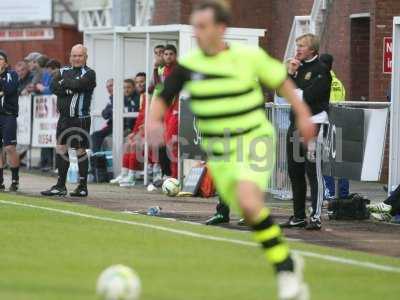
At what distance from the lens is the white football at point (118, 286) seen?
9.12m

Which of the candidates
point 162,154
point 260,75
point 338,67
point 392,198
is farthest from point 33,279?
point 338,67

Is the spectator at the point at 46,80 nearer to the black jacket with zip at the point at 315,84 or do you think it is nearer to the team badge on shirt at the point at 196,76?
the black jacket with zip at the point at 315,84

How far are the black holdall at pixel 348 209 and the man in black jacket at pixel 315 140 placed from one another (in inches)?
56.2

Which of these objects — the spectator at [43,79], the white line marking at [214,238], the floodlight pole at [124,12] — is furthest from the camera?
the spectator at [43,79]

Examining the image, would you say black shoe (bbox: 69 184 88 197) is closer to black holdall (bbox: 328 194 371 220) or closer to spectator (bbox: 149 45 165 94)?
spectator (bbox: 149 45 165 94)

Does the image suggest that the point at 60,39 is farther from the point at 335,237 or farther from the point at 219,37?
the point at 219,37

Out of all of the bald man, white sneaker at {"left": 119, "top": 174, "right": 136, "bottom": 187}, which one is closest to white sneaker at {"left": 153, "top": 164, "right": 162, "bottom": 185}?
white sneaker at {"left": 119, "top": 174, "right": 136, "bottom": 187}

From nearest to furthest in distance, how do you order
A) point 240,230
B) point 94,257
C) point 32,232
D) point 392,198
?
1. point 94,257
2. point 32,232
3. point 240,230
4. point 392,198

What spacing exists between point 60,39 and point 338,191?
943 inches

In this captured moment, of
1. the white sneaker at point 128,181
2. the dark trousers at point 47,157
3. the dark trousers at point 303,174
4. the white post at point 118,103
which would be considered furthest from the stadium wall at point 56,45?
the dark trousers at point 303,174

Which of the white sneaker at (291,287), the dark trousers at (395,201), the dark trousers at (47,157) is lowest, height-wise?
the dark trousers at (47,157)

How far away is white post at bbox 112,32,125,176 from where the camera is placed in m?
24.6

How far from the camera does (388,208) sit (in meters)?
16.9

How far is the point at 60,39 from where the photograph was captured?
136 feet
